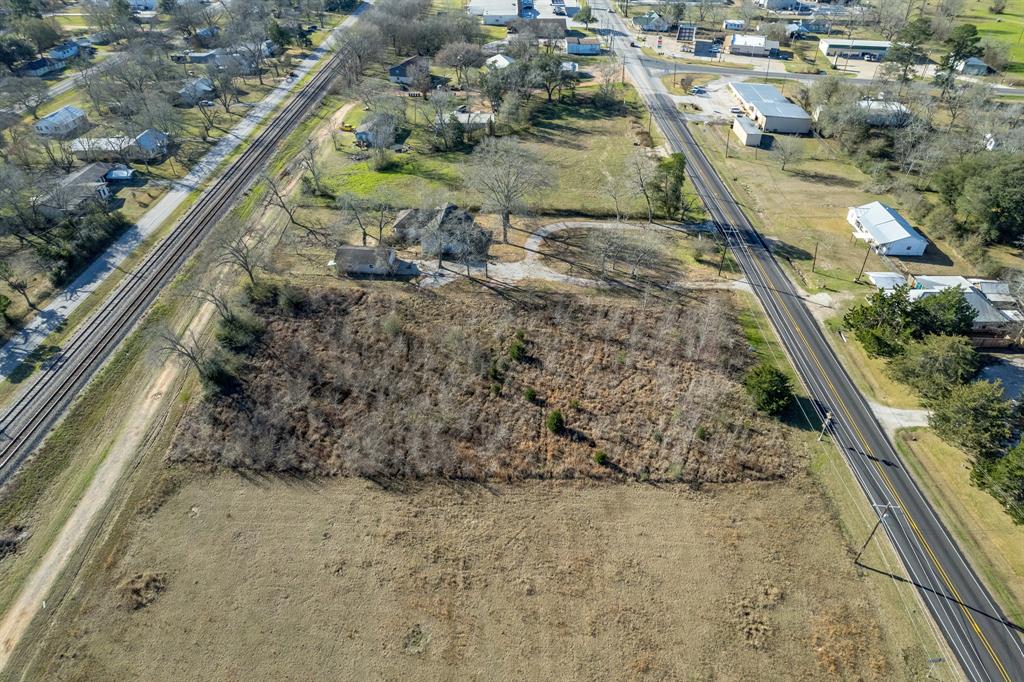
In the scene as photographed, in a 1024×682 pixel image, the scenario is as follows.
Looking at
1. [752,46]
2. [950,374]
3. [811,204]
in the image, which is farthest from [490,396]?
[752,46]

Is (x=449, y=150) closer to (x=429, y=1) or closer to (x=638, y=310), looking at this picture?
(x=638, y=310)

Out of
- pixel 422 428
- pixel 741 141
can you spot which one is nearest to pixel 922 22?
pixel 741 141

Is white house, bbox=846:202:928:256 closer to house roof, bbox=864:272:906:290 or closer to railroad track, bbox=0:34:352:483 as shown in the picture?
house roof, bbox=864:272:906:290

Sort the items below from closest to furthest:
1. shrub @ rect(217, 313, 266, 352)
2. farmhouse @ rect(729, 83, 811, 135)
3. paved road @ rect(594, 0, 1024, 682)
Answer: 1. paved road @ rect(594, 0, 1024, 682)
2. shrub @ rect(217, 313, 266, 352)
3. farmhouse @ rect(729, 83, 811, 135)

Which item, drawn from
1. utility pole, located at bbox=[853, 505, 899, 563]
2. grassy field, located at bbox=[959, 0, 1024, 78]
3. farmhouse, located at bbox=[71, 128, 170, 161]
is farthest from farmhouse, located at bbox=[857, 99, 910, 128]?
farmhouse, located at bbox=[71, 128, 170, 161]

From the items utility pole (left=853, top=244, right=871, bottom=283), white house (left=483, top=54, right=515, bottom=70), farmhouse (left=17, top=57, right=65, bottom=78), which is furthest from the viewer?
farmhouse (left=17, top=57, right=65, bottom=78)

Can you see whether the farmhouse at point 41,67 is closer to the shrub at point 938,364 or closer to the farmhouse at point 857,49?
the shrub at point 938,364
